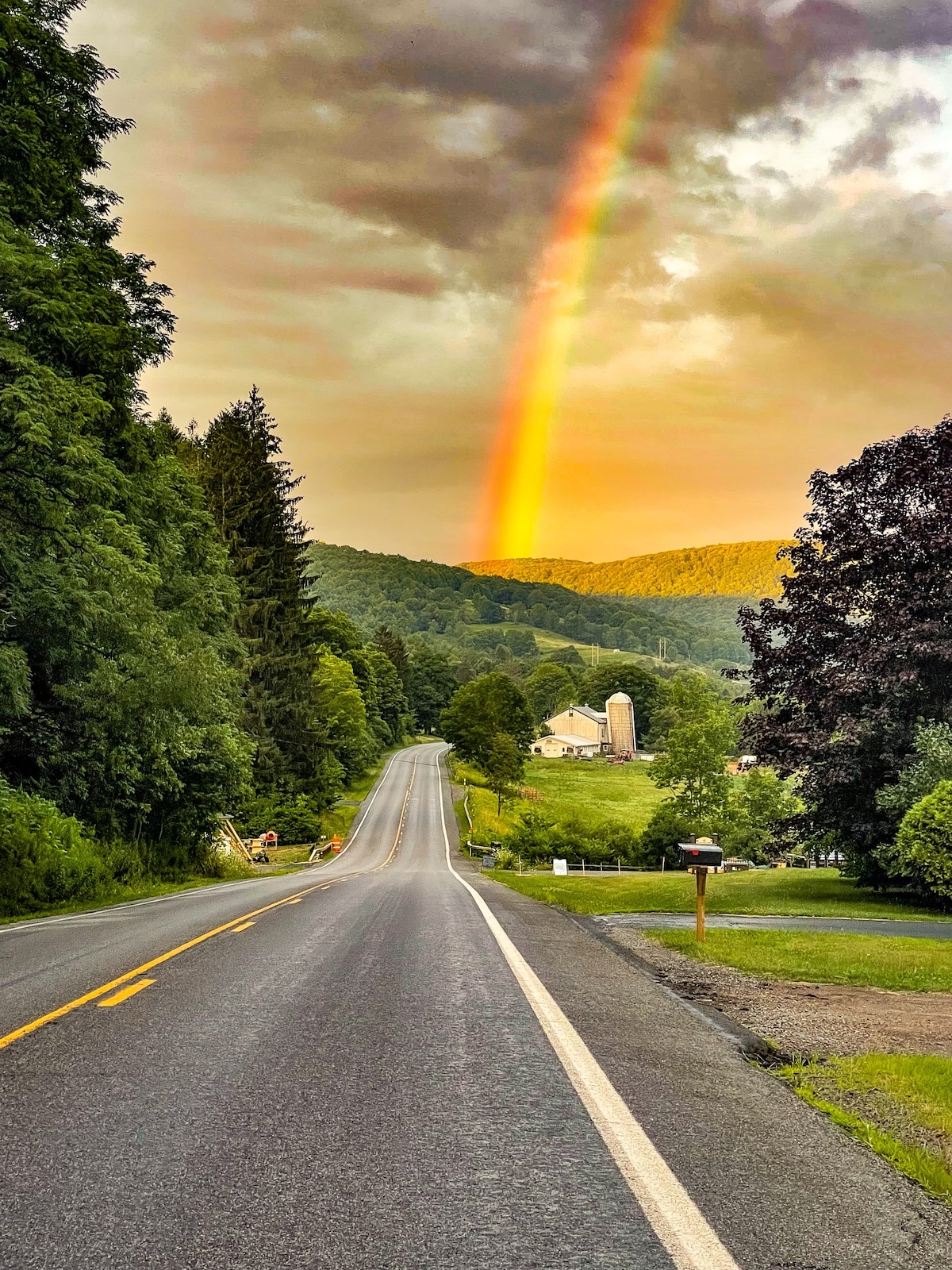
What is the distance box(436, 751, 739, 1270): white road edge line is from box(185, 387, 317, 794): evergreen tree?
4839 cm

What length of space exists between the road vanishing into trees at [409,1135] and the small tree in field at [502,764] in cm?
7791

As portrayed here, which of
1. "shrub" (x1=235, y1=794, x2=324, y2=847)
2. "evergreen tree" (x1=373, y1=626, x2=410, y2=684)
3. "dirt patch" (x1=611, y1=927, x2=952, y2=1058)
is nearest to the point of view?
"dirt patch" (x1=611, y1=927, x2=952, y2=1058)

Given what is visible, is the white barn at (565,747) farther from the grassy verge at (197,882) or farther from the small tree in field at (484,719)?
the grassy verge at (197,882)

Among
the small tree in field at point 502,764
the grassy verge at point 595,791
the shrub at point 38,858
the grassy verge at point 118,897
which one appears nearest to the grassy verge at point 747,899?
the grassy verge at point 118,897

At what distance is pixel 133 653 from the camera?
21.2 m

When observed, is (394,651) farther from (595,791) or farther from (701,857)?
(701,857)

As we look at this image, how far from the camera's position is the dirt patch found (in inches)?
262

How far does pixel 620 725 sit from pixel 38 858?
133764 mm

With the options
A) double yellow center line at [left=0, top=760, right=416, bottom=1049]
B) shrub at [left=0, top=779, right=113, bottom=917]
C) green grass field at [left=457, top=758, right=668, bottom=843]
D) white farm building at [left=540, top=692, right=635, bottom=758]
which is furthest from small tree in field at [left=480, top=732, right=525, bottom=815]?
double yellow center line at [left=0, top=760, right=416, bottom=1049]

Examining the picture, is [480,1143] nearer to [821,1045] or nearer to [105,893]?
[821,1045]

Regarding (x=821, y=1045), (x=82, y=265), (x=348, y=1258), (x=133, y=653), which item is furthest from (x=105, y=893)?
(x=348, y=1258)

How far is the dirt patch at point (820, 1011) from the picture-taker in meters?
6.65

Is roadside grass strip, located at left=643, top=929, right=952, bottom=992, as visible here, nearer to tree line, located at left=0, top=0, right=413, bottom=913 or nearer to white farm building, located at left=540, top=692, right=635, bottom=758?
tree line, located at left=0, top=0, right=413, bottom=913

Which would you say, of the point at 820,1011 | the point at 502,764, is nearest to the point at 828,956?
the point at 820,1011
